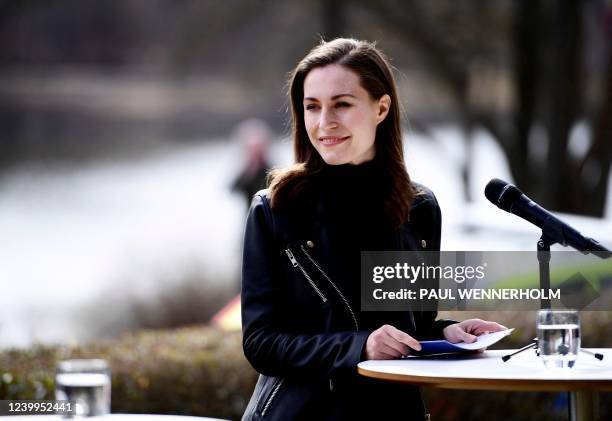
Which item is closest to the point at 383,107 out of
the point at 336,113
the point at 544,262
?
the point at 336,113

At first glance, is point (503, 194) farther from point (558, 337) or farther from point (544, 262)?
point (558, 337)

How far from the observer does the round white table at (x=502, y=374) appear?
9.49 ft

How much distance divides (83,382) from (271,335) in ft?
2.53

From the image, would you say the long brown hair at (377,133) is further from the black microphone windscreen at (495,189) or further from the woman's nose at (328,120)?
the black microphone windscreen at (495,189)

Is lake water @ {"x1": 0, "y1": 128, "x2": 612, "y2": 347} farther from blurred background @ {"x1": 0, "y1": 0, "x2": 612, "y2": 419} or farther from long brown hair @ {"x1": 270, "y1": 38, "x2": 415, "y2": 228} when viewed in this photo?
long brown hair @ {"x1": 270, "y1": 38, "x2": 415, "y2": 228}

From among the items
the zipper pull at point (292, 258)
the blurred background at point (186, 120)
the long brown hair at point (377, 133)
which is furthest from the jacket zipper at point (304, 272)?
the blurred background at point (186, 120)

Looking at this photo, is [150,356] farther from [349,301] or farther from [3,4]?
[3,4]

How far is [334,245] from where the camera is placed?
11.3ft

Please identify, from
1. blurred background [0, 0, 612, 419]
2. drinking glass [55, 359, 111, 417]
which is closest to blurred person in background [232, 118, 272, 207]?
blurred background [0, 0, 612, 419]

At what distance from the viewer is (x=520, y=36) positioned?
1161cm

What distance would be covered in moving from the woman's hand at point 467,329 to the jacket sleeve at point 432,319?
0.17ft

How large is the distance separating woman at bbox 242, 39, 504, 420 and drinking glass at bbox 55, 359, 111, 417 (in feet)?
2.37

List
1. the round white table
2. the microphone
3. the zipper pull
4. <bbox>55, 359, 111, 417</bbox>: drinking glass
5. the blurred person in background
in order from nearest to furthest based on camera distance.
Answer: <bbox>55, 359, 111, 417</bbox>: drinking glass → the round white table → the microphone → the zipper pull → the blurred person in background

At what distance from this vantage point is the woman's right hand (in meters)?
3.23
